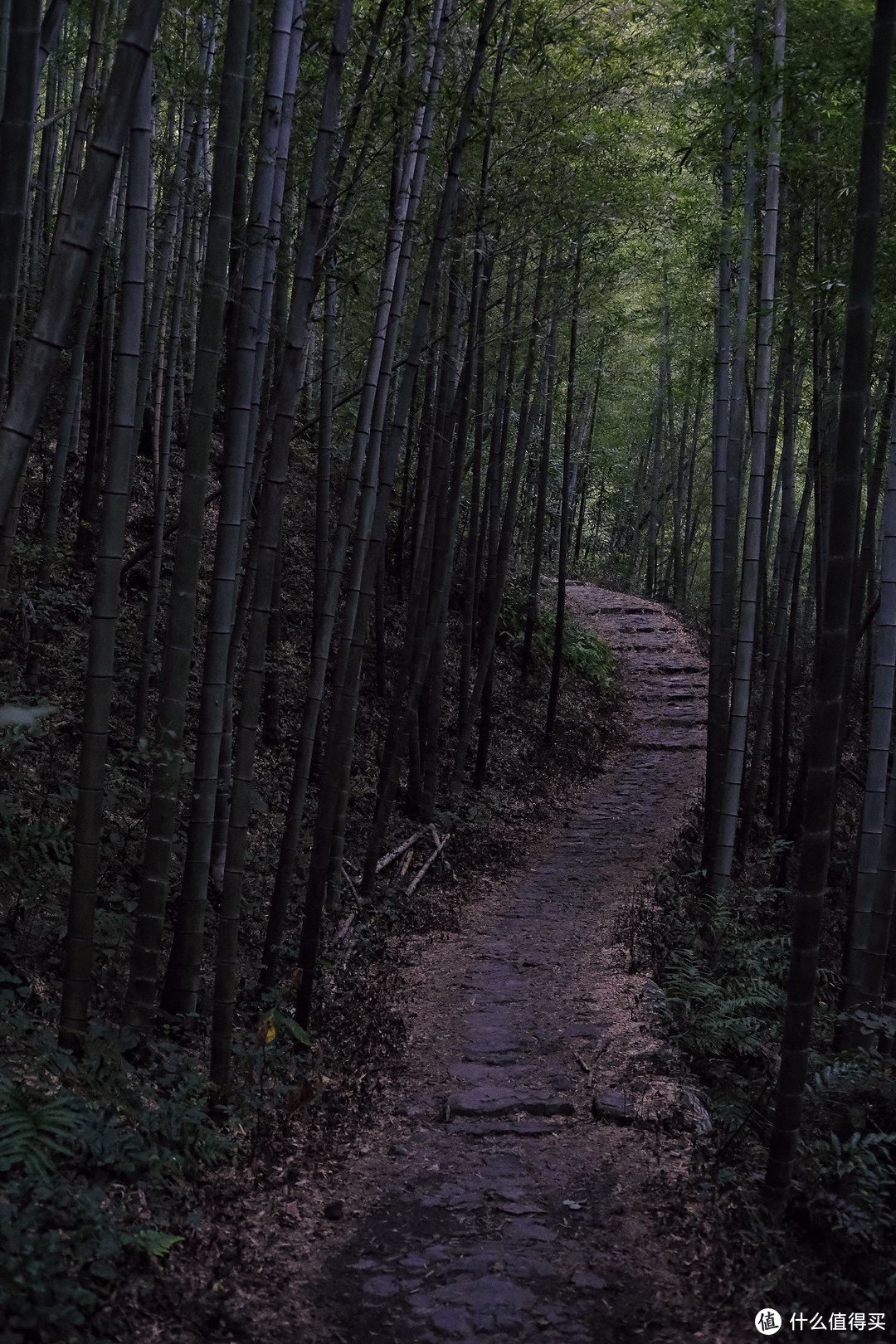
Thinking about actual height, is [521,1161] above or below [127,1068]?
below

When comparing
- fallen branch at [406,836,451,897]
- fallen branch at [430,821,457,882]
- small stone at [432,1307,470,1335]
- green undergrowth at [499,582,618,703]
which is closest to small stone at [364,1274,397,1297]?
small stone at [432,1307,470,1335]

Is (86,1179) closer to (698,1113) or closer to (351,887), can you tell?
(698,1113)

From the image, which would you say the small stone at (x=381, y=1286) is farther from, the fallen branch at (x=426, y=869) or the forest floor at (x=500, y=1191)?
Answer: the fallen branch at (x=426, y=869)

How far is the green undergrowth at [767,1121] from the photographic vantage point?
3.20 meters

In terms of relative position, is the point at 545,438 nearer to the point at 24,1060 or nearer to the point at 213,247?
the point at 213,247

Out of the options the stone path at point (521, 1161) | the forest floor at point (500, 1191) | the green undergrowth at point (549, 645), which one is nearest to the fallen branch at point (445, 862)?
the stone path at point (521, 1161)

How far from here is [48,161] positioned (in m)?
10.2

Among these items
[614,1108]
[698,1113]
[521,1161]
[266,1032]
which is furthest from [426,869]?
[521,1161]

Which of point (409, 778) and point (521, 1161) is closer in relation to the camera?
point (521, 1161)

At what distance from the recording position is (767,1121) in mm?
4453

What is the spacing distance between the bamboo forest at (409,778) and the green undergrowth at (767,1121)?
0.09 ft

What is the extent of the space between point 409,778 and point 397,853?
121 cm

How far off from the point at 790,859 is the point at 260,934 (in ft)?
19.3

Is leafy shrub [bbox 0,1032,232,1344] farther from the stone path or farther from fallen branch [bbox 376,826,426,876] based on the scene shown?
fallen branch [bbox 376,826,426,876]
